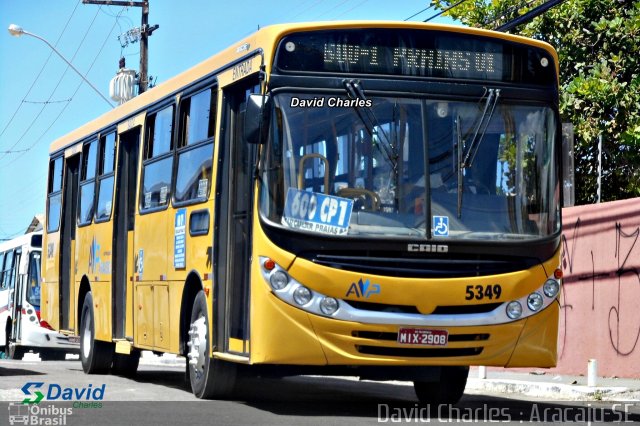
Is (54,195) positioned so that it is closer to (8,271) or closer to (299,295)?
(299,295)

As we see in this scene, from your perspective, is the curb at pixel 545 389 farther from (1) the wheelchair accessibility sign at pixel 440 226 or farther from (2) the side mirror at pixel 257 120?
(2) the side mirror at pixel 257 120

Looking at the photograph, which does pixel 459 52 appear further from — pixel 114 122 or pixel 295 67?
pixel 114 122

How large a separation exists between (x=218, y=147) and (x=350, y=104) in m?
1.69

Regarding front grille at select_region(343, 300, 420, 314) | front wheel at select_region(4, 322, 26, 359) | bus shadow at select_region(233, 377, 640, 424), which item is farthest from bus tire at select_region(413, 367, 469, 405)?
front wheel at select_region(4, 322, 26, 359)

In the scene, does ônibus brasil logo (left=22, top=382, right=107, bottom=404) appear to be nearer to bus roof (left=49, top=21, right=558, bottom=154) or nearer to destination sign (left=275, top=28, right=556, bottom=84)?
bus roof (left=49, top=21, right=558, bottom=154)

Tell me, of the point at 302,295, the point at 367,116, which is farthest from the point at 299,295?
Answer: the point at 367,116

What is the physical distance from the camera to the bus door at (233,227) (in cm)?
1145

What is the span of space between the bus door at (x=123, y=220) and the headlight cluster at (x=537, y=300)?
19.5 ft

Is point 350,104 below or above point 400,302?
above

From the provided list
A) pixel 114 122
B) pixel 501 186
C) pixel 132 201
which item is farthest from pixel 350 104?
pixel 114 122

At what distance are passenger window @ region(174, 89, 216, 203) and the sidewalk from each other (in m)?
5.20

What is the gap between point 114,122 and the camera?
16844 mm

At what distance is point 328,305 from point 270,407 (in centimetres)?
172

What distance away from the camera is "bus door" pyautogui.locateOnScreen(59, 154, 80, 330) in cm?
1919
